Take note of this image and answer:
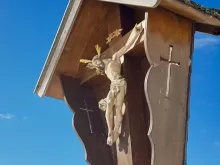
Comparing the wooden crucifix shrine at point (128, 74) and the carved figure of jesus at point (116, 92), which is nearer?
the wooden crucifix shrine at point (128, 74)

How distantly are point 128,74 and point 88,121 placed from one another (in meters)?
0.81

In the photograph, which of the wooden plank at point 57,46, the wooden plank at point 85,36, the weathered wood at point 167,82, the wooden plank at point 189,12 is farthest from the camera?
the wooden plank at point 85,36

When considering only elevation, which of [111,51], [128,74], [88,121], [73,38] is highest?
[73,38]

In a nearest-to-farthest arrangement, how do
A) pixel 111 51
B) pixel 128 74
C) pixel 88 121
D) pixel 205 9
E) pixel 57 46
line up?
pixel 205 9 < pixel 128 74 < pixel 111 51 < pixel 57 46 < pixel 88 121

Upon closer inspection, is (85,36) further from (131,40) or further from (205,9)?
(205,9)

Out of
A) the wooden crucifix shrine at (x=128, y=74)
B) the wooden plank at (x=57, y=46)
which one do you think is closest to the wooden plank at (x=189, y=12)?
the wooden crucifix shrine at (x=128, y=74)

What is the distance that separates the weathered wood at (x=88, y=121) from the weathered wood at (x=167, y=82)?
1113 millimetres

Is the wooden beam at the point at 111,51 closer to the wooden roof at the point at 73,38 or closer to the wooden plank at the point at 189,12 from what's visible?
the wooden roof at the point at 73,38

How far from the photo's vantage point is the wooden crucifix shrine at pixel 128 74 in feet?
11.7

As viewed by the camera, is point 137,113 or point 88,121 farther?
point 88,121

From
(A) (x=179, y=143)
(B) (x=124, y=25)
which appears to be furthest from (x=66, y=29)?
(A) (x=179, y=143)

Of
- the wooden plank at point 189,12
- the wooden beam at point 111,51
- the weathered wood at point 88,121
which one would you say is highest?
the wooden plank at point 189,12

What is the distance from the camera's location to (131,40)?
3936mm

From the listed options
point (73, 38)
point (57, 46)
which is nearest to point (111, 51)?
point (73, 38)
